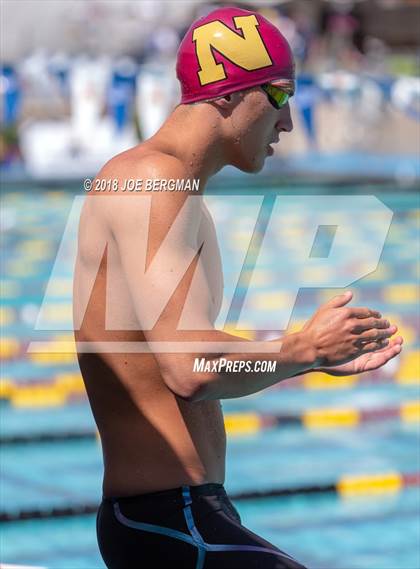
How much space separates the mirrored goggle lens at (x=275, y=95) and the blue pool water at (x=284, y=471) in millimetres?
2615

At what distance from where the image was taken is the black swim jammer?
2445 mm

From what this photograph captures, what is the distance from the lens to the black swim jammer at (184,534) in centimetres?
245

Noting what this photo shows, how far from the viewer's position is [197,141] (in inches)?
101

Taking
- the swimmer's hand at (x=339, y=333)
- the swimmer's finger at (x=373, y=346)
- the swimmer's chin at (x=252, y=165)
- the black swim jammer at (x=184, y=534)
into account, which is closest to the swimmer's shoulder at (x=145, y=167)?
the swimmer's chin at (x=252, y=165)

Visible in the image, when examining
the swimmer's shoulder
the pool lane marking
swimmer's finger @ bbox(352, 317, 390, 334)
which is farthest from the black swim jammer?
the pool lane marking

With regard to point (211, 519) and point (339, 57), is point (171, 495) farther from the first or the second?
point (339, 57)

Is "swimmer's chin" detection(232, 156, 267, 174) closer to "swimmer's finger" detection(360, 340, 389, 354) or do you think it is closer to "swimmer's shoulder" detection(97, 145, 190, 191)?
"swimmer's shoulder" detection(97, 145, 190, 191)

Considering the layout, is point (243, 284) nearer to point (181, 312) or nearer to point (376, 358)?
point (376, 358)

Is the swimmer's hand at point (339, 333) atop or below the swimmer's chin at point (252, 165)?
below

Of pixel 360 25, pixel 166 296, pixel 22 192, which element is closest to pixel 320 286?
pixel 22 192

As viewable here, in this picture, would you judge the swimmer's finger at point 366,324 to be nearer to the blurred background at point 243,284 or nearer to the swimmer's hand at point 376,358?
the swimmer's hand at point 376,358

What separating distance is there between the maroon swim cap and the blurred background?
8.77 ft

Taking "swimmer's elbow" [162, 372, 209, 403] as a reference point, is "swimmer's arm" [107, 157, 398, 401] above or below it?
above

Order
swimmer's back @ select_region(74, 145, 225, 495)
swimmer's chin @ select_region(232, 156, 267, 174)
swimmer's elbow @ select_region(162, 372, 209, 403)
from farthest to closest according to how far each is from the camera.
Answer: swimmer's chin @ select_region(232, 156, 267, 174), swimmer's back @ select_region(74, 145, 225, 495), swimmer's elbow @ select_region(162, 372, 209, 403)
